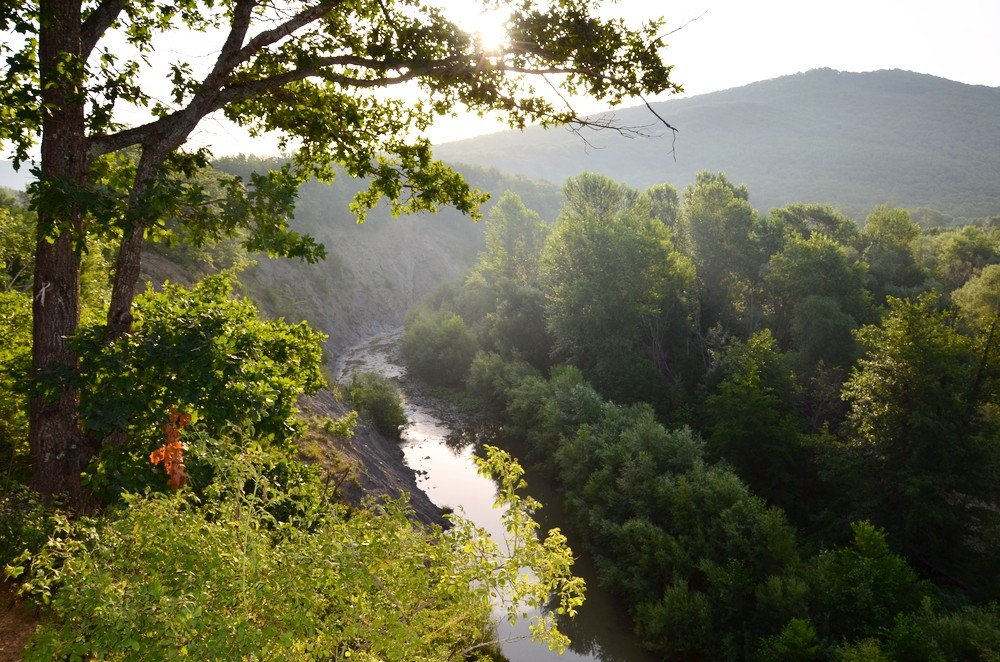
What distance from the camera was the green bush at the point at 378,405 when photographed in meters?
30.4

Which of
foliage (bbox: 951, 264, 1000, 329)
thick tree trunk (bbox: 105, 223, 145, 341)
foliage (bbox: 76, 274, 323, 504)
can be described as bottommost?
foliage (bbox: 951, 264, 1000, 329)

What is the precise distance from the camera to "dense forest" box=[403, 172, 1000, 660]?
15.7 metres

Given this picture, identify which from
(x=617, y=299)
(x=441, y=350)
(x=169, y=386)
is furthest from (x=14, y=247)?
(x=441, y=350)

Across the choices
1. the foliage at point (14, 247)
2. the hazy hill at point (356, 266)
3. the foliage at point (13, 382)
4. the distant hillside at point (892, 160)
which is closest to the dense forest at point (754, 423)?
the hazy hill at point (356, 266)

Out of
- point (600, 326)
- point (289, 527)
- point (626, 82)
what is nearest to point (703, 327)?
point (600, 326)

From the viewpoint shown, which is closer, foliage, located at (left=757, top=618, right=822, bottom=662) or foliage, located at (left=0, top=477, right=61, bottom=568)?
foliage, located at (left=0, top=477, right=61, bottom=568)

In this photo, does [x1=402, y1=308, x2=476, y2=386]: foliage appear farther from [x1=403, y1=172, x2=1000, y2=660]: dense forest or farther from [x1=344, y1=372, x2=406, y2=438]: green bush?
[x1=344, y1=372, x2=406, y2=438]: green bush

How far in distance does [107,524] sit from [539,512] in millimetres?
21328

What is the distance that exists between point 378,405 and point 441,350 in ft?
46.1

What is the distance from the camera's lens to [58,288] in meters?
7.39

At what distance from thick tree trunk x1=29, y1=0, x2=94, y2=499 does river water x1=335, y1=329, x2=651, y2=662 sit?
5.28m

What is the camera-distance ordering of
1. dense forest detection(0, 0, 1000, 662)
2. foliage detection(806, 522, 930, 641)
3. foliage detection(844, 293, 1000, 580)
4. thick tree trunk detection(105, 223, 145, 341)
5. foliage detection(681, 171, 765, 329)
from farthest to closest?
foliage detection(681, 171, 765, 329)
foliage detection(844, 293, 1000, 580)
foliage detection(806, 522, 930, 641)
thick tree trunk detection(105, 223, 145, 341)
dense forest detection(0, 0, 1000, 662)

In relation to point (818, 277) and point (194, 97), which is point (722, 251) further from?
point (194, 97)

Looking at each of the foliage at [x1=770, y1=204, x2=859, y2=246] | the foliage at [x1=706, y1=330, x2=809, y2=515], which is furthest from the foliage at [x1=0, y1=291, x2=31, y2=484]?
the foliage at [x1=770, y1=204, x2=859, y2=246]
